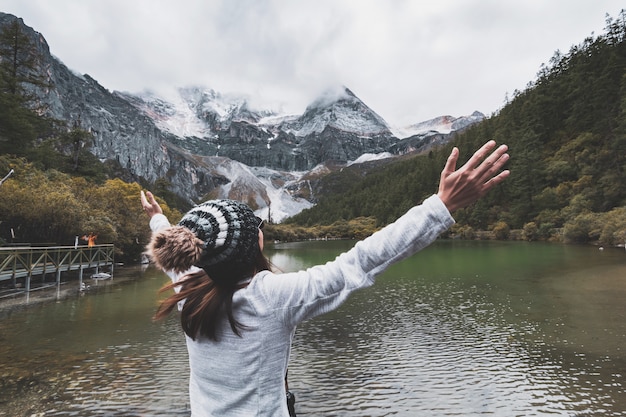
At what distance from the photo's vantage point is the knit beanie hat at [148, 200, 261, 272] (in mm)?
1613

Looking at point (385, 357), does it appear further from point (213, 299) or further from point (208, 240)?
point (208, 240)

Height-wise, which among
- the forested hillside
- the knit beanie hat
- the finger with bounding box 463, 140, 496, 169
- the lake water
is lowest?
the lake water

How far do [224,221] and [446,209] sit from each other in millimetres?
940

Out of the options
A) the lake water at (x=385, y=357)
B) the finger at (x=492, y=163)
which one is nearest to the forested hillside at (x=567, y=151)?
the lake water at (x=385, y=357)

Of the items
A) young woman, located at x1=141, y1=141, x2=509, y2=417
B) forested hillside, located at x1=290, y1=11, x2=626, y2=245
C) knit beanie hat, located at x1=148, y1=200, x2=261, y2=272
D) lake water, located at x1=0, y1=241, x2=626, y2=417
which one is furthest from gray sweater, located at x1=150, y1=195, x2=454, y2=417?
forested hillside, located at x1=290, y1=11, x2=626, y2=245

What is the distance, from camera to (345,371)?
321 inches

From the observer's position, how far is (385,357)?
8922mm

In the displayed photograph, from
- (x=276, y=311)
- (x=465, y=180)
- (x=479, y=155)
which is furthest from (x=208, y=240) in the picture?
(x=479, y=155)

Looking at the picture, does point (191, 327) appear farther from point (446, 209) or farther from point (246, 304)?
point (446, 209)

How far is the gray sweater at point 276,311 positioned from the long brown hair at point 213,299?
0.11 feet

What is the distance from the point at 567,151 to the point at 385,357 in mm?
73699

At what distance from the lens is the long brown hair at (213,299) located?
1637 millimetres

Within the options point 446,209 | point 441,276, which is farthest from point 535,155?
point 446,209

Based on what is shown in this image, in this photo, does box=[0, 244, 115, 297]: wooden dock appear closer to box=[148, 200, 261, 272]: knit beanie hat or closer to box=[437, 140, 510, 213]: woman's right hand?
box=[148, 200, 261, 272]: knit beanie hat
